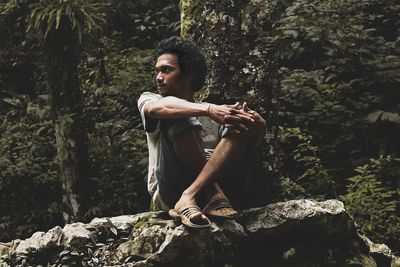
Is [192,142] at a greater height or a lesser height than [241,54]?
Answer: lesser

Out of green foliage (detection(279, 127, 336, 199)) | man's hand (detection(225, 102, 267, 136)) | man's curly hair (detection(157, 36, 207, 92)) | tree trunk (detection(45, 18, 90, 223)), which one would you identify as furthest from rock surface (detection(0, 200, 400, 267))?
tree trunk (detection(45, 18, 90, 223))

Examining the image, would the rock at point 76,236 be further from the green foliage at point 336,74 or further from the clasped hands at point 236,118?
the green foliage at point 336,74

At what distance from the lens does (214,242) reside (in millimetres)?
4582

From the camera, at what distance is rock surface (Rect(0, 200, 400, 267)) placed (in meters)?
4.57

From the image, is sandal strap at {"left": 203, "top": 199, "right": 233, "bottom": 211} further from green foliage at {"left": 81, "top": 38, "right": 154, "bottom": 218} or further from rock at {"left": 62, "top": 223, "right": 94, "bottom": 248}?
green foliage at {"left": 81, "top": 38, "right": 154, "bottom": 218}

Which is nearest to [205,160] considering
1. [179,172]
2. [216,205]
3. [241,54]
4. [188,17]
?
[179,172]

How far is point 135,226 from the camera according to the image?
4.93 m

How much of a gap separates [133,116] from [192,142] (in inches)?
219

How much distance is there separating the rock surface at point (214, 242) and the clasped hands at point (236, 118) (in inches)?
24.0

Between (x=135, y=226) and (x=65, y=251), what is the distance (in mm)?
517

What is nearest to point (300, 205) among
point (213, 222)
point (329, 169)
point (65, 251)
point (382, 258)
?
point (213, 222)

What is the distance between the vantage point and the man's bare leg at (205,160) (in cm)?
450

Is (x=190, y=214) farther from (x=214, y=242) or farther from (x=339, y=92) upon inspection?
(x=339, y=92)

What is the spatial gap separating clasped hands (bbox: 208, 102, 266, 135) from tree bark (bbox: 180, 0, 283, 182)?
86 cm
